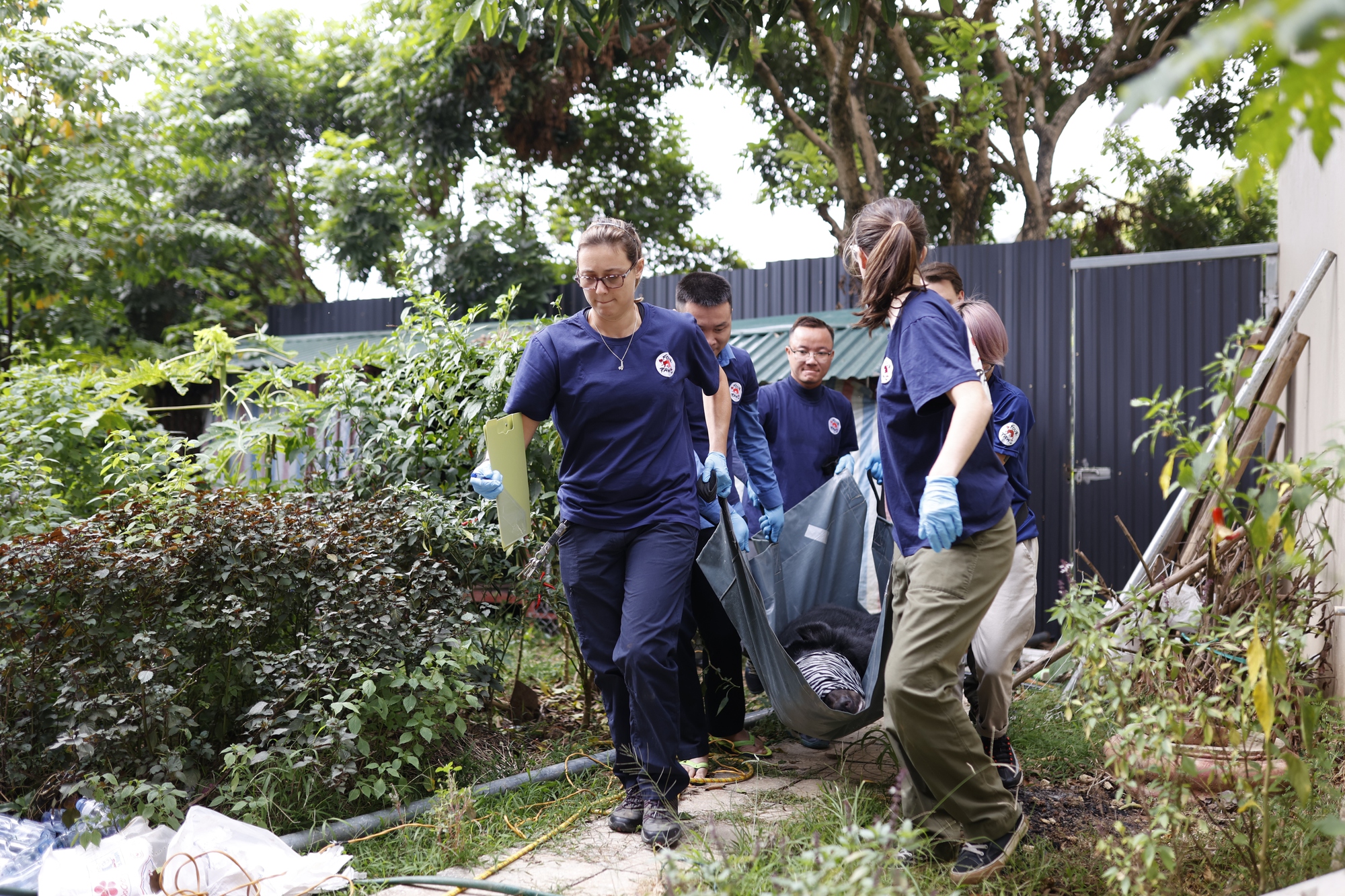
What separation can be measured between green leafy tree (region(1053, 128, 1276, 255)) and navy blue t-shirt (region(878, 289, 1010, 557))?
10.7m

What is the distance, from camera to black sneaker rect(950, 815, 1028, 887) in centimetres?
225

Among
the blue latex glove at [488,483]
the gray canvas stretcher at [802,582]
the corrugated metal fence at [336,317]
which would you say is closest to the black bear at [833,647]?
the gray canvas stretcher at [802,582]

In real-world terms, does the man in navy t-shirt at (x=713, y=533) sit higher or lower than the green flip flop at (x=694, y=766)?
higher

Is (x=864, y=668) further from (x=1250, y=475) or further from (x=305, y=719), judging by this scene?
(x=1250, y=475)

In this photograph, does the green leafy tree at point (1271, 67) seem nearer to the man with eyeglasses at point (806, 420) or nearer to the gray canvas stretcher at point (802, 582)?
the gray canvas stretcher at point (802, 582)

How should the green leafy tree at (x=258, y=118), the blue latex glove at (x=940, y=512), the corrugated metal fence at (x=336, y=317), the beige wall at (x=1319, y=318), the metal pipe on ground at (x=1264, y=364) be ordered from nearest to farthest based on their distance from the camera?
1. the blue latex glove at (x=940, y=512)
2. the beige wall at (x=1319, y=318)
3. the metal pipe on ground at (x=1264, y=364)
4. the corrugated metal fence at (x=336, y=317)
5. the green leafy tree at (x=258, y=118)

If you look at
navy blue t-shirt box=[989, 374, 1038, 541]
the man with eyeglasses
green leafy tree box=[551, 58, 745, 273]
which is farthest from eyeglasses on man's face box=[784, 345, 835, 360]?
green leafy tree box=[551, 58, 745, 273]

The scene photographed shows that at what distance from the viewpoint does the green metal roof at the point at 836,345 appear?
19.6 feet

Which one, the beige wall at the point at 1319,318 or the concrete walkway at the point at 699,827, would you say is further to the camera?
the beige wall at the point at 1319,318

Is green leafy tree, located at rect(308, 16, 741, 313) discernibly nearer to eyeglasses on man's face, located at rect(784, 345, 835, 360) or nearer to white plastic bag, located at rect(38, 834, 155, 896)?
eyeglasses on man's face, located at rect(784, 345, 835, 360)

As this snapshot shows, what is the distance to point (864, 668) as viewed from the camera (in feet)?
11.1

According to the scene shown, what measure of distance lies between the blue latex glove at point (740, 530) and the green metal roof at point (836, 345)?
8.23 feet

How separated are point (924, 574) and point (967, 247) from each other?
4316 millimetres

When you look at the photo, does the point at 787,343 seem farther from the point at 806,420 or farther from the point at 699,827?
the point at 699,827
